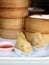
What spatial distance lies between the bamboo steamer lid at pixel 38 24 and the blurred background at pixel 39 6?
0.71 feet

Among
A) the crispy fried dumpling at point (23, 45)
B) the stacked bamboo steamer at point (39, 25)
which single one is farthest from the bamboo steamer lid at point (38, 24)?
the crispy fried dumpling at point (23, 45)

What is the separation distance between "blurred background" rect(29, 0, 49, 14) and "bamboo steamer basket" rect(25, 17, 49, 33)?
0.22m

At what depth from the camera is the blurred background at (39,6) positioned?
3.61ft

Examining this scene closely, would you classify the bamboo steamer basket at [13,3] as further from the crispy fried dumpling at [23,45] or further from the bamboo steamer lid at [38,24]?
the crispy fried dumpling at [23,45]

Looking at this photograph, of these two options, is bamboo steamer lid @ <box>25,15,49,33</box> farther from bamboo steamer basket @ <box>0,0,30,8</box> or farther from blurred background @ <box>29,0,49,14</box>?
blurred background @ <box>29,0,49,14</box>

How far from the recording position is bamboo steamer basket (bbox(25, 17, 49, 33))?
0.85 meters

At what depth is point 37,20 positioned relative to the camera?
0.86 metres

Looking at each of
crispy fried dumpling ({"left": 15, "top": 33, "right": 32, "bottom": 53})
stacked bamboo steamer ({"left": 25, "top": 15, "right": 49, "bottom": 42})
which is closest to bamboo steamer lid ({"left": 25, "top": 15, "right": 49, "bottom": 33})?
stacked bamboo steamer ({"left": 25, "top": 15, "right": 49, "bottom": 42})

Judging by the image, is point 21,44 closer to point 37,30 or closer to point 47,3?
point 37,30

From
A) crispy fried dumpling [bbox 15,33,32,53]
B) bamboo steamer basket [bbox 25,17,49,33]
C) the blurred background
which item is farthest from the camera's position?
the blurred background

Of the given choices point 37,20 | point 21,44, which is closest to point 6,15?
point 37,20

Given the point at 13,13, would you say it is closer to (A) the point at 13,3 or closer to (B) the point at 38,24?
(A) the point at 13,3

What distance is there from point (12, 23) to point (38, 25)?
142 mm

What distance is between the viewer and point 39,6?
1.17 m
